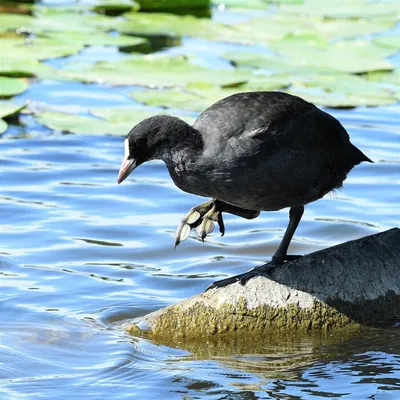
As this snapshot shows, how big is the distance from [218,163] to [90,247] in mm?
2096

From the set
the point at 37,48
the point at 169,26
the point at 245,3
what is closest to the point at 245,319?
the point at 37,48

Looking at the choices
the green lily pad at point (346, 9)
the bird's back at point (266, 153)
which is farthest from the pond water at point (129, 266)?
the green lily pad at point (346, 9)

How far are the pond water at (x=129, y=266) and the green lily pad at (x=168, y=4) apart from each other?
9.44 ft

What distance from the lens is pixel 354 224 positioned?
766 centimetres

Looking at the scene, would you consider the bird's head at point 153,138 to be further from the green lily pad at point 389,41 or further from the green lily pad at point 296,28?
the green lily pad at point 296,28

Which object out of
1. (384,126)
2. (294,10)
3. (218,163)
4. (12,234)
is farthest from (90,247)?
(294,10)

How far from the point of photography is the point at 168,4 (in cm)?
1349

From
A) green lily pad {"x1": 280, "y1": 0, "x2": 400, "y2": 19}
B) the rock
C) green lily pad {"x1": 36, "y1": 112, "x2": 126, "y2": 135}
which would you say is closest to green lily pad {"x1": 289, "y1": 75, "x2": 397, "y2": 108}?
green lily pad {"x1": 36, "y1": 112, "x2": 126, "y2": 135}

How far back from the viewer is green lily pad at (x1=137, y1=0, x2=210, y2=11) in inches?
527

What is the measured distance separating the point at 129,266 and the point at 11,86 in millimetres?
3293

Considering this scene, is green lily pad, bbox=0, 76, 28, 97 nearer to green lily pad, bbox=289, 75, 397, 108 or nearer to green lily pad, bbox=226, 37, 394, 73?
green lily pad, bbox=226, 37, 394, 73

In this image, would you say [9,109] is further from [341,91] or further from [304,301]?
[304,301]

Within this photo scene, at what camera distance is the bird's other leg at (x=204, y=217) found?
19.9 feet

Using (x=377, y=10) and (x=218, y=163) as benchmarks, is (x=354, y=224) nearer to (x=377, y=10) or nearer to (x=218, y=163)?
(x=218, y=163)
